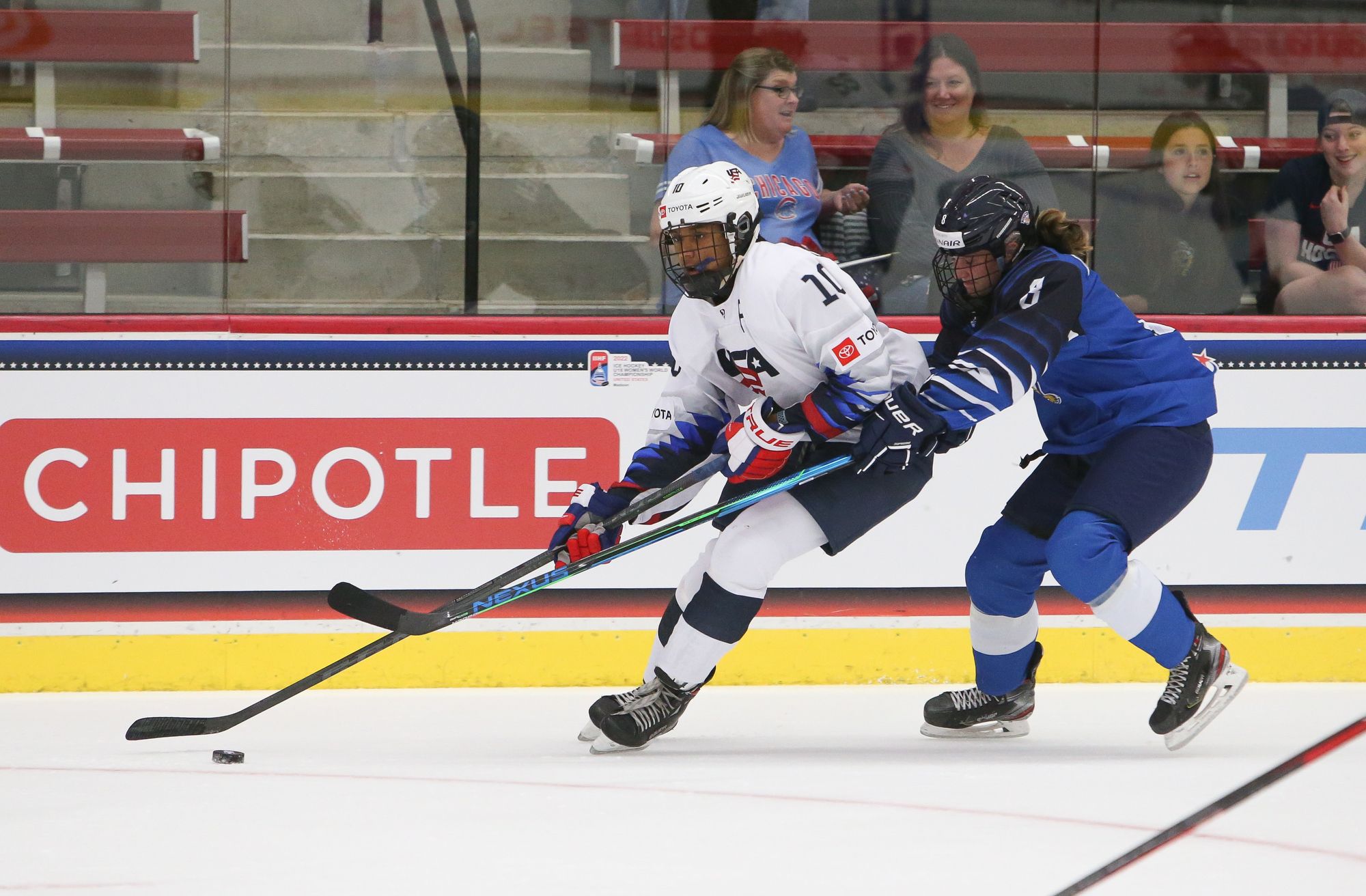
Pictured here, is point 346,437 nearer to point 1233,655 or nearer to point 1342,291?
point 1233,655

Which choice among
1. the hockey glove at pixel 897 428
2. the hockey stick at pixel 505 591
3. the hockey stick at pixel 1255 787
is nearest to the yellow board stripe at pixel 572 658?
the hockey stick at pixel 505 591

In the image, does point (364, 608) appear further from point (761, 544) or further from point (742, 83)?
point (742, 83)

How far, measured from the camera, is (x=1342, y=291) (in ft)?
12.9

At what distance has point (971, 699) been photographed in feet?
Answer: 10.5

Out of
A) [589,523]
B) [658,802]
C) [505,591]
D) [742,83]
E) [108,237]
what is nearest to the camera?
[658,802]

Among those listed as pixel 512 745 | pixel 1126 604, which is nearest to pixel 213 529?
pixel 512 745

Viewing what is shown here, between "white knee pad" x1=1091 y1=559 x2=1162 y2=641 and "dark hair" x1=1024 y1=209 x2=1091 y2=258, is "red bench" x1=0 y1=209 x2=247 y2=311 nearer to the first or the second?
"dark hair" x1=1024 y1=209 x2=1091 y2=258

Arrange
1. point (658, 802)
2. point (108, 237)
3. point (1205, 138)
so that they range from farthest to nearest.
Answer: point (1205, 138) < point (108, 237) < point (658, 802)

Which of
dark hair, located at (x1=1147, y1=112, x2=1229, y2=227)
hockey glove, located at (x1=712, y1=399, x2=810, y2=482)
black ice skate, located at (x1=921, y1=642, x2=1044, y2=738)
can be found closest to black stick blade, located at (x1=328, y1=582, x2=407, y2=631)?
hockey glove, located at (x1=712, y1=399, x2=810, y2=482)

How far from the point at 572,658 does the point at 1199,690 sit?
150cm

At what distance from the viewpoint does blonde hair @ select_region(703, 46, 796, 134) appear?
3.83 m

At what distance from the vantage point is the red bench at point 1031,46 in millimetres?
3826

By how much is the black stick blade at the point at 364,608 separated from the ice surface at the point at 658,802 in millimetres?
257

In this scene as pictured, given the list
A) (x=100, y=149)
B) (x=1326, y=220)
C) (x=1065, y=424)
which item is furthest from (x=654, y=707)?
(x=1326, y=220)
